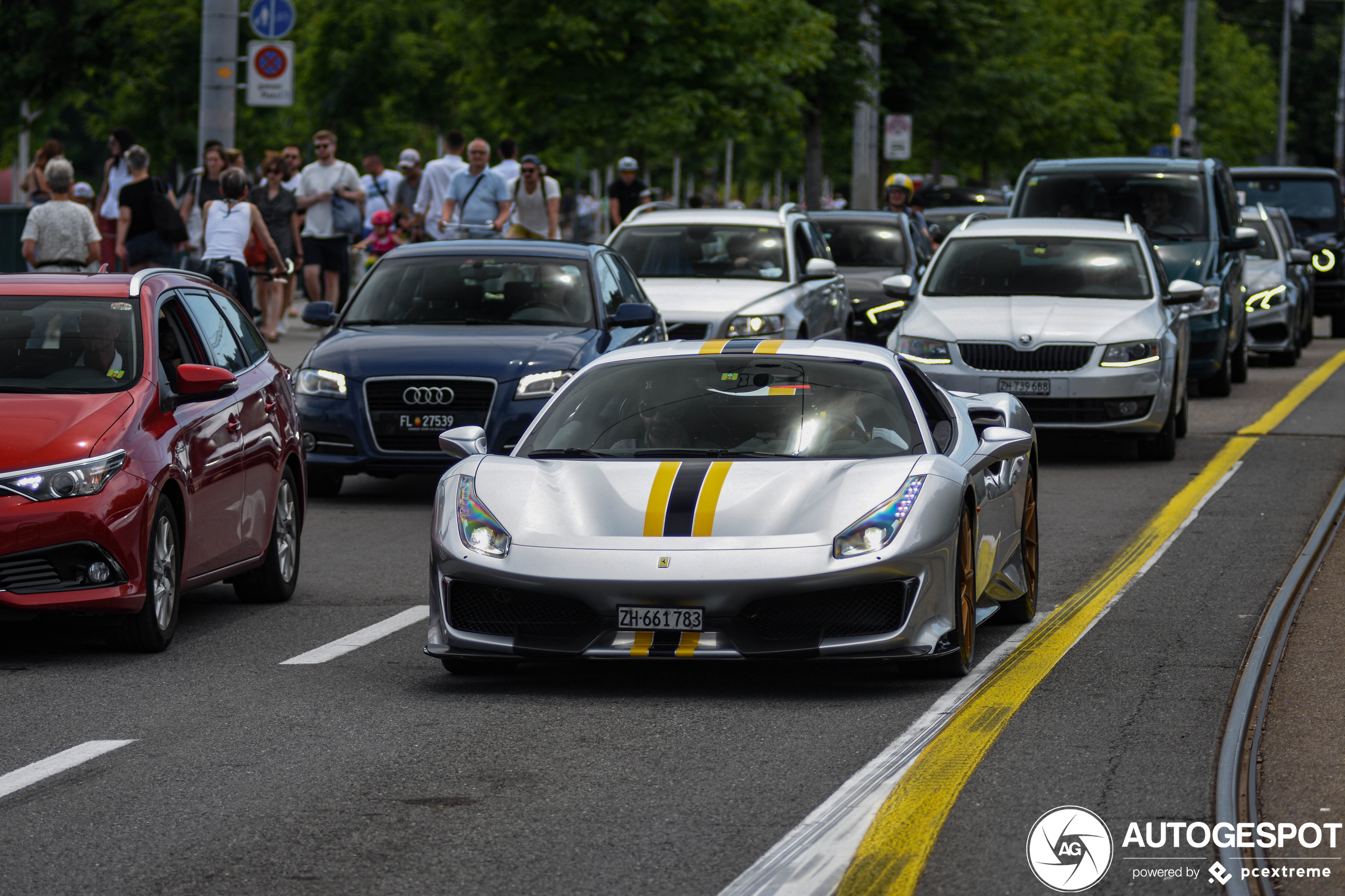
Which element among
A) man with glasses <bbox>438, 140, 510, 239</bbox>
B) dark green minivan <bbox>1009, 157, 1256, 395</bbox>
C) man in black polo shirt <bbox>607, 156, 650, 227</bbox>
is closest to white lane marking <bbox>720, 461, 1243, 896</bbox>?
dark green minivan <bbox>1009, 157, 1256, 395</bbox>

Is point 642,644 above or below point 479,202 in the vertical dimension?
below

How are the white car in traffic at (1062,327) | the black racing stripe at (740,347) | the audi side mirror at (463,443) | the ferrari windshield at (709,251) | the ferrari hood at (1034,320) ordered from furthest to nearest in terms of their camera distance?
the ferrari windshield at (709,251), the ferrari hood at (1034,320), the white car in traffic at (1062,327), the black racing stripe at (740,347), the audi side mirror at (463,443)

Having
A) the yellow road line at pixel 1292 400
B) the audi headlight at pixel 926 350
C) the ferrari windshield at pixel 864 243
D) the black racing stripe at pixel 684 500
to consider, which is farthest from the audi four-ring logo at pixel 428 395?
the ferrari windshield at pixel 864 243

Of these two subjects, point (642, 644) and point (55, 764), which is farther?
point (642, 644)

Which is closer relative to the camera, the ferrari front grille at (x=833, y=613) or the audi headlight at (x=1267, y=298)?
the ferrari front grille at (x=833, y=613)

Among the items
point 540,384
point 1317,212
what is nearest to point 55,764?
point 540,384

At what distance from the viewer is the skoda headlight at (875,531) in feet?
24.0

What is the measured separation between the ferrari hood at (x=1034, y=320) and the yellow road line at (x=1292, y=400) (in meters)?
2.34

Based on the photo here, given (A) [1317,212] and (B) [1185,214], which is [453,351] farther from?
(A) [1317,212]

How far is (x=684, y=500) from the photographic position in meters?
A: 7.48

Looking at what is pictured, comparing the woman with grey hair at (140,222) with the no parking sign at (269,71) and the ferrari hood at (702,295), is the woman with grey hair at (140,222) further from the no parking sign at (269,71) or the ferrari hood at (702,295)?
the ferrari hood at (702,295)

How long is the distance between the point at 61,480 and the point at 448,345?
553 cm

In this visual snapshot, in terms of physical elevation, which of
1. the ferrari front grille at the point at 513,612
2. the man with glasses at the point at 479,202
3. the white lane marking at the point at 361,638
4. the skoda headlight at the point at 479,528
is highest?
the man with glasses at the point at 479,202

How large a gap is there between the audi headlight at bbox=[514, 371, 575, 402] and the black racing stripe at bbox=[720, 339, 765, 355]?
4330 mm
